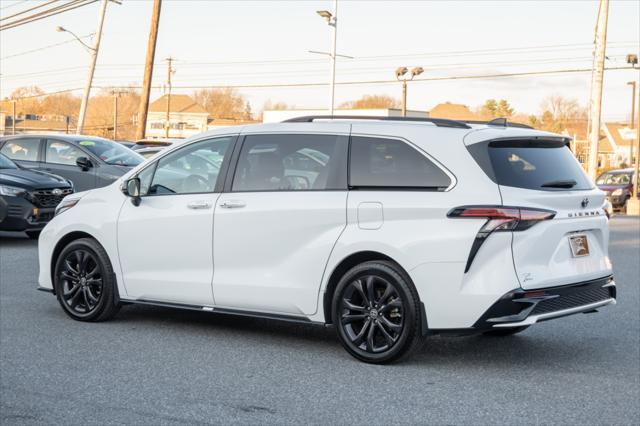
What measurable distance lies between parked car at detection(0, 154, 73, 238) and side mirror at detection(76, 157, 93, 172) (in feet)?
5.94

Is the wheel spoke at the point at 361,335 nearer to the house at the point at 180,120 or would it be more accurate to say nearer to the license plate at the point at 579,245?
the license plate at the point at 579,245

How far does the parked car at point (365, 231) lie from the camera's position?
253 inches

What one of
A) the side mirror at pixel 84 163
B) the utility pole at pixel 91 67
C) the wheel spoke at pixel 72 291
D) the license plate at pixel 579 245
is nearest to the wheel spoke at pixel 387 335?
the license plate at pixel 579 245

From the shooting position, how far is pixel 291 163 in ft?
24.2

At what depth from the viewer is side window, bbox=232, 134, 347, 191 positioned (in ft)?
23.5

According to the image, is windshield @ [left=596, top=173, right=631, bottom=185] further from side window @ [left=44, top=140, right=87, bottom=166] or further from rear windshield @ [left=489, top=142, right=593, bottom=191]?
rear windshield @ [left=489, top=142, right=593, bottom=191]

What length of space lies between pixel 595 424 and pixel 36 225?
1094 centimetres

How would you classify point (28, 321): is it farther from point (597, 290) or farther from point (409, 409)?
point (597, 290)

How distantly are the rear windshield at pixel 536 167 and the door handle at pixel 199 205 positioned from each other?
7.93 feet

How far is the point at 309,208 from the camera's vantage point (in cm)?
713

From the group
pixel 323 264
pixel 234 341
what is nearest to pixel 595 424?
pixel 323 264

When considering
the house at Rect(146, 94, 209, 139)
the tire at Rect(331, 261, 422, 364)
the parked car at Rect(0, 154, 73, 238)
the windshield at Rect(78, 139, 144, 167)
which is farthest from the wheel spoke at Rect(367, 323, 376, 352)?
the house at Rect(146, 94, 209, 139)

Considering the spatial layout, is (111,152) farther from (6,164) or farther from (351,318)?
(351,318)

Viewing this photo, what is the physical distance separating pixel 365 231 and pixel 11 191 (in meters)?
9.21
